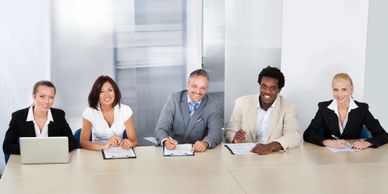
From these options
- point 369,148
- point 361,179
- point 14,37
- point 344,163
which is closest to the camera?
point 361,179

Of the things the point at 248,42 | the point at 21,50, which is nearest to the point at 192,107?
the point at 248,42

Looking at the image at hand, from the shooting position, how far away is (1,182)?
110 inches

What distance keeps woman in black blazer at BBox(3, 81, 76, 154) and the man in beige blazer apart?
1391 mm

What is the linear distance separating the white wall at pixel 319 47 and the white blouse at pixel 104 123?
2198 millimetres

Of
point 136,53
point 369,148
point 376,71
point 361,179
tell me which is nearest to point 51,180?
point 361,179

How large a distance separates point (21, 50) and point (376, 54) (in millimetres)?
3839

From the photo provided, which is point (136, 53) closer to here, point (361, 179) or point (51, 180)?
point (51, 180)

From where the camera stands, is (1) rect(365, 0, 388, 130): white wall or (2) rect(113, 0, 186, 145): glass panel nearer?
(2) rect(113, 0, 186, 145): glass panel

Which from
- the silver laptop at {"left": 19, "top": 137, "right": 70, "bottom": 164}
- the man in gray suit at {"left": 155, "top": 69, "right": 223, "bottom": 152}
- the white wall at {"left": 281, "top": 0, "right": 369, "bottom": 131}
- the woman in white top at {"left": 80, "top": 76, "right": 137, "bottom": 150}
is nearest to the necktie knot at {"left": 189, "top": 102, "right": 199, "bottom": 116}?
the man in gray suit at {"left": 155, "top": 69, "right": 223, "bottom": 152}

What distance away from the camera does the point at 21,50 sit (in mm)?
5043

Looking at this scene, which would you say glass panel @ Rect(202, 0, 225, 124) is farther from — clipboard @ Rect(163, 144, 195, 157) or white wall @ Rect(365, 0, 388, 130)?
clipboard @ Rect(163, 144, 195, 157)

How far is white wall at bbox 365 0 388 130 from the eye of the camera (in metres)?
5.47

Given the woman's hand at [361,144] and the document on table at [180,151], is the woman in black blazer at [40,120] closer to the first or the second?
the document on table at [180,151]

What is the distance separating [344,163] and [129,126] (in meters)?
1.66
